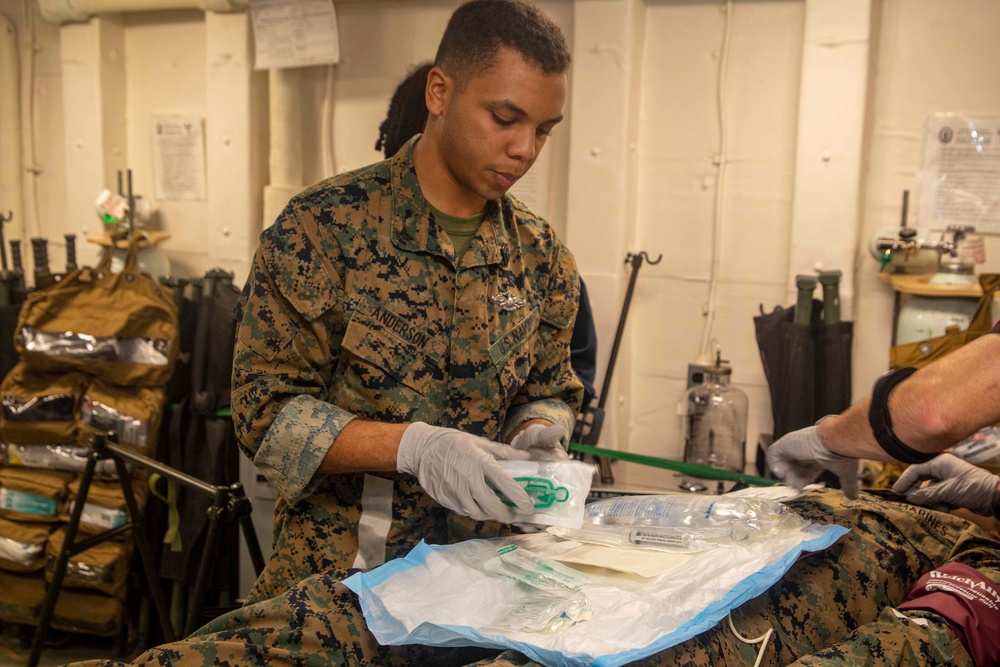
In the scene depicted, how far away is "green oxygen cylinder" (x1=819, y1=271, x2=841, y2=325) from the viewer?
8.45 feet

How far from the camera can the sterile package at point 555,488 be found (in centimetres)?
138

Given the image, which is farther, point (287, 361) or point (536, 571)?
point (287, 361)

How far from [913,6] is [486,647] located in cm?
262

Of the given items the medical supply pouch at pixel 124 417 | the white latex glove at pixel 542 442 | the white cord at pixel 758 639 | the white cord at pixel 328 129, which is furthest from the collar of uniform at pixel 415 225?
the white cord at pixel 328 129

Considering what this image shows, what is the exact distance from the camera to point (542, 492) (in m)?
1.39

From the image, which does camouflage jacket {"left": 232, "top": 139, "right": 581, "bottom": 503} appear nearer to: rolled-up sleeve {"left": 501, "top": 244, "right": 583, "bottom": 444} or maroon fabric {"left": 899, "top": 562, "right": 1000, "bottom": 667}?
rolled-up sleeve {"left": 501, "top": 244, "right": 583, "bottom": 444}

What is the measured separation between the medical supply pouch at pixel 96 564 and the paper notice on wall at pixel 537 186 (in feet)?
6.06

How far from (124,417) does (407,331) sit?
64.2 inches

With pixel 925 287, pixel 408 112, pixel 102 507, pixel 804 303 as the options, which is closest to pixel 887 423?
pixel 804 303

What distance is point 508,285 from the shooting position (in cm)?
166

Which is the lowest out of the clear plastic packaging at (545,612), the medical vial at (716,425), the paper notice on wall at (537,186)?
the medical vial at (716,425)

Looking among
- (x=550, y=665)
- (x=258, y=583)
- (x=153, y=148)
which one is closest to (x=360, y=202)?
(x=258, y=583)

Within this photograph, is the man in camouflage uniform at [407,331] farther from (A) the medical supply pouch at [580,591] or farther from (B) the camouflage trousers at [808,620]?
(B) the camouflage trousers at [808,620]

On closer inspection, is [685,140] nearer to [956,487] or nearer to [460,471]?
[956,487]
